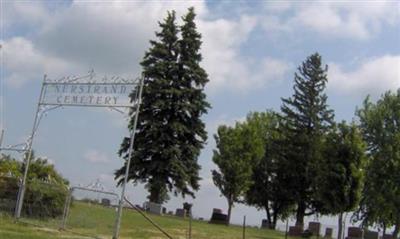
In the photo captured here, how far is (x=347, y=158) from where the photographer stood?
3080cm

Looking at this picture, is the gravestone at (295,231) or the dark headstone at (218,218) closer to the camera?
the gravestone at (295,231)

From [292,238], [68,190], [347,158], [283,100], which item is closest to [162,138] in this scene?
[292,238]

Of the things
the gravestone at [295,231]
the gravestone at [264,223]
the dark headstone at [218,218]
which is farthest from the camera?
the gravestone at [264,223]

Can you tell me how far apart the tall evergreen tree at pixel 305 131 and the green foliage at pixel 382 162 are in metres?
3.83

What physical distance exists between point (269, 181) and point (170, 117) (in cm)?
1641

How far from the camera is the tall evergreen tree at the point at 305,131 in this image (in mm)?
51719

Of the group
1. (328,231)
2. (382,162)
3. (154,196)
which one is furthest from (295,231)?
(382,162)

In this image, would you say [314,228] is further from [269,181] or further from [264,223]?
[269,181]

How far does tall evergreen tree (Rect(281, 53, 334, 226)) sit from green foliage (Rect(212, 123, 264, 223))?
20.1ft

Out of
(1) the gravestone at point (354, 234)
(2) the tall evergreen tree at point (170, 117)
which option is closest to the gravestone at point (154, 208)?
(2) the tall evergreen tree at point (170, 117)

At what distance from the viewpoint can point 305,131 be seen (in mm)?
53438

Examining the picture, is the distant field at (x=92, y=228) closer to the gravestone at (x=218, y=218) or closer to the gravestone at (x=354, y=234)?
the gravestone at (x=354, y=234)

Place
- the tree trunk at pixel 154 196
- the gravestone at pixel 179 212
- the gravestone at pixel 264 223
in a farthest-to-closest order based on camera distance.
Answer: the gravestone at pixel 264 223 → the gravestone at pixel 179 212 → the tree trunk at pixel 154 196

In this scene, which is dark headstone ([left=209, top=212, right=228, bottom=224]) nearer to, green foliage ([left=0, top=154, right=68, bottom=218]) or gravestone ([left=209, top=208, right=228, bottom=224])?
gravestone ([left=209, top=208, right=228, bottom=224])
